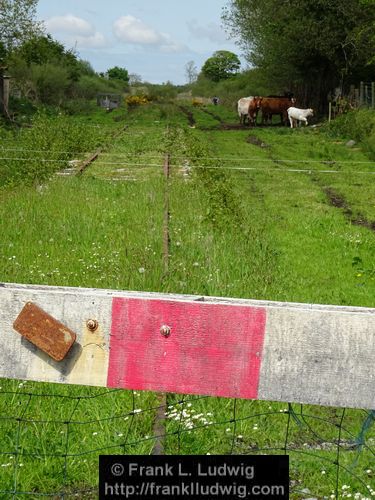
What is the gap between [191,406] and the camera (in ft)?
16.8

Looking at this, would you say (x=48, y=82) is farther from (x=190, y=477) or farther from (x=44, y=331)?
(x=190, y=477)

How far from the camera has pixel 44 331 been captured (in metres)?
2.59

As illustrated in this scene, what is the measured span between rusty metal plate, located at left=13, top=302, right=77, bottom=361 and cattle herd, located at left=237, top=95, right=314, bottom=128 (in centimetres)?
3928

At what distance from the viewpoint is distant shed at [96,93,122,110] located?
2510 inches

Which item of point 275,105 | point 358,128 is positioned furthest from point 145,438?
point 275,105

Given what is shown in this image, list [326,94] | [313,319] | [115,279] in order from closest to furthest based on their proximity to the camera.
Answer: [313,319] < [115,279] < [326,94]

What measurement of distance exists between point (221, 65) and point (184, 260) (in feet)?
473

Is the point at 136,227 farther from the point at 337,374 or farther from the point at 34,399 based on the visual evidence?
the point at 337,374

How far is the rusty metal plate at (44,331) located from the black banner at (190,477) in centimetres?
36

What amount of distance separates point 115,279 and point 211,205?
543 cm

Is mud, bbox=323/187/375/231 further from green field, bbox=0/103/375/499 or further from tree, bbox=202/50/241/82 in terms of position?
tree, bbox=202/50/241/82

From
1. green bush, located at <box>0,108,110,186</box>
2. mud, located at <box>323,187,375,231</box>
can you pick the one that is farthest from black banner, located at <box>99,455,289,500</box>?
green bush, located at <box>0,108,110,186</box>

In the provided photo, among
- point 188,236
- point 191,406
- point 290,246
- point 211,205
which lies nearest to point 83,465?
point 191,406

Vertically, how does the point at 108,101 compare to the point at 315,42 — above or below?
below
